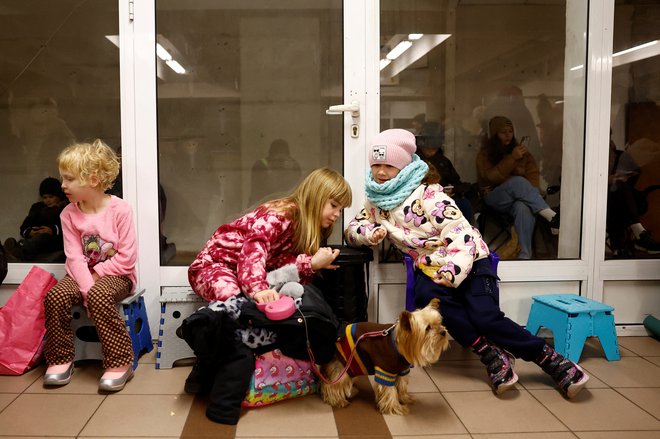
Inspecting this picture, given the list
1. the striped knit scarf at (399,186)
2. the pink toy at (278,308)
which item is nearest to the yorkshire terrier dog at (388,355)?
the pink toy at (278,308)

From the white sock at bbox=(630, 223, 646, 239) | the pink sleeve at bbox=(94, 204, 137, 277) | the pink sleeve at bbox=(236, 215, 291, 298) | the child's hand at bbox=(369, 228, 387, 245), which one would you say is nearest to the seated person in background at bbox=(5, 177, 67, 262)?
the pink sleeve at bbox=(94, 204, 137, 277)

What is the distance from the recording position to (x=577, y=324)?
7.58ft

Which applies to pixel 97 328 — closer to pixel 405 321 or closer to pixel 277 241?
pixel 277 241

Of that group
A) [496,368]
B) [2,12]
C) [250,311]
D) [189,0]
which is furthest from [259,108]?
[496,368]

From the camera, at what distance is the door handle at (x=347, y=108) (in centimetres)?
249

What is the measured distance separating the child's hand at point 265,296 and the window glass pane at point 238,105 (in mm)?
773

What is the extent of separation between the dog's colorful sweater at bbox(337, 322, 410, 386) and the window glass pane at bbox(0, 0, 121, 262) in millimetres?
1521

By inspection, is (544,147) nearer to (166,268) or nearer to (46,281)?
(166,268)

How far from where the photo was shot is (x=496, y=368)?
2.06 m

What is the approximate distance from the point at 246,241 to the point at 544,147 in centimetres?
168

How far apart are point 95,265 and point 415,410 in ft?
4.89

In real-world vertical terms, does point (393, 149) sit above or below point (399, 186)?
above

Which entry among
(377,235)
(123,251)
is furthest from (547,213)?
(123,251)

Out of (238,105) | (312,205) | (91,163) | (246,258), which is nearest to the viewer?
(246,258)
